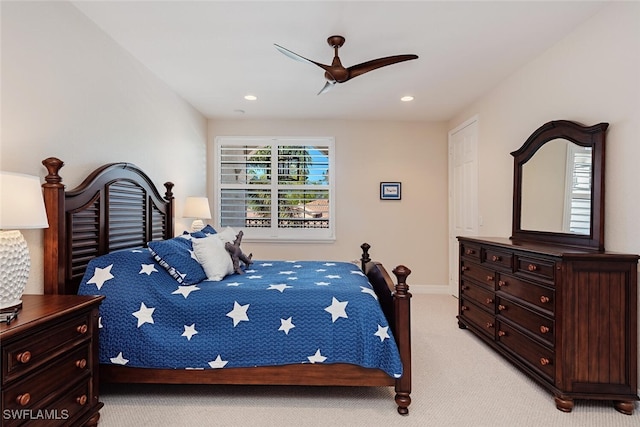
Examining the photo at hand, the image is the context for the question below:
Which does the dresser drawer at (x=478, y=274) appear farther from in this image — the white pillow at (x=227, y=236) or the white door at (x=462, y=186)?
the white pillow at (x=227, y=236)

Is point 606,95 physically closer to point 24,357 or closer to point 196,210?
point 24,357

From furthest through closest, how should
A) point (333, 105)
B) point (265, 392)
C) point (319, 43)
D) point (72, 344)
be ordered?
point (333, 105), point (319, 43), point (265, 392), point (72, 344)

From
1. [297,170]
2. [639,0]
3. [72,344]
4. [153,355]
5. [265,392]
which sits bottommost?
[265,392]

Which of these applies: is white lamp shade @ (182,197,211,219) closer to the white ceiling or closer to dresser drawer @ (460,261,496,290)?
the white ceiling

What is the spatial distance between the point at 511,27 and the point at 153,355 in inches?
130

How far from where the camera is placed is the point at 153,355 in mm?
2096

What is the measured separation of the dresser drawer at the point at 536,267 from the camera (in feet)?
7.33

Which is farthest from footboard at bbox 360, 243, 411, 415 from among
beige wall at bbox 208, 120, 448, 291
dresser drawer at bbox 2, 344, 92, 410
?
beige wall at bbox 208, 120, 448, 291

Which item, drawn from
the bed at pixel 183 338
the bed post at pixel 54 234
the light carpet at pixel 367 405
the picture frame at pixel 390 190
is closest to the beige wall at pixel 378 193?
the picture frame at pixel 390 190

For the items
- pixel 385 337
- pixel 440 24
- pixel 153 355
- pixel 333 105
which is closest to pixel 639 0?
pixel 440 24

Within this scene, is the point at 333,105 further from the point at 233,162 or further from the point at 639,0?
the point at 639,0

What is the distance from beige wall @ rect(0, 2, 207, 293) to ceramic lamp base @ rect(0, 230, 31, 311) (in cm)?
45

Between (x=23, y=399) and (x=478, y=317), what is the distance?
10.5 ft

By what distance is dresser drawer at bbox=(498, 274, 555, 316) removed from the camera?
2.24 m
